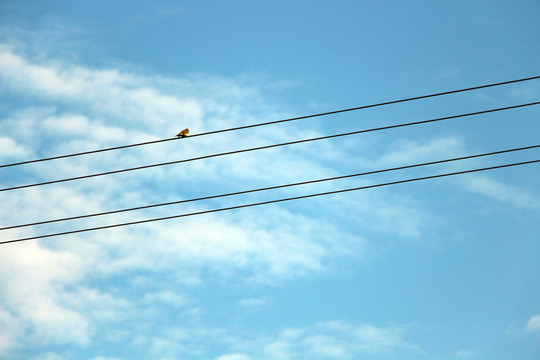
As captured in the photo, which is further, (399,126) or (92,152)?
(92,152)

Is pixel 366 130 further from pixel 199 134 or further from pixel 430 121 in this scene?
pixel 199 134

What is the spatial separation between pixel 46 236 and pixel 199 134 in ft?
17.3

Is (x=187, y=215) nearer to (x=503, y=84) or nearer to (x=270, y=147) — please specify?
(x=270, y=147)

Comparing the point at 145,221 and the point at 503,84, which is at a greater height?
the point at 503,84

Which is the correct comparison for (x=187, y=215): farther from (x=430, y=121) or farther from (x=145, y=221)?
(x=430, y=121)

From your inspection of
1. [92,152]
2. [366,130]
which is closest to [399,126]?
[366,130]

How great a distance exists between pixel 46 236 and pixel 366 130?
9.12m

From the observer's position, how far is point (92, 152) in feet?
67.4

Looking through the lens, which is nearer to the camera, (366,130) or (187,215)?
(366,130)

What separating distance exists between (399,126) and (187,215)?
600 cm

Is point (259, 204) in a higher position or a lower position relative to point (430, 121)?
lower

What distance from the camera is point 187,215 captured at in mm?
20656

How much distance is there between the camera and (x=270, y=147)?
1959 centimetres

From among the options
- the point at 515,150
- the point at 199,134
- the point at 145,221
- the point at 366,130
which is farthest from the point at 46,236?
the point at 515,150
